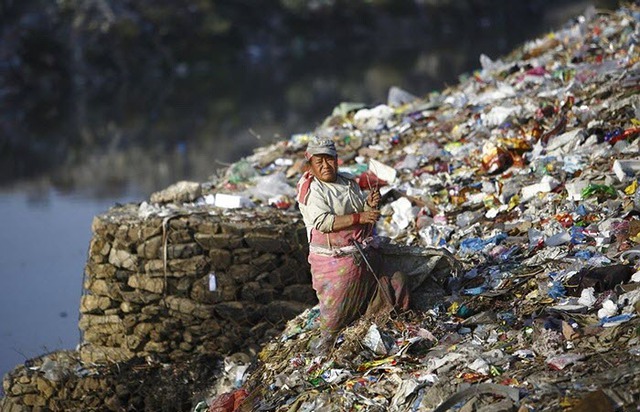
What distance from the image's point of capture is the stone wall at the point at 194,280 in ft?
23.4

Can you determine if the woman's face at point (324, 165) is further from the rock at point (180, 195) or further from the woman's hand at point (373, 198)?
the rock at point (180, 195)

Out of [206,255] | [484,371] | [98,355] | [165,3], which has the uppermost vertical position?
[165,3]

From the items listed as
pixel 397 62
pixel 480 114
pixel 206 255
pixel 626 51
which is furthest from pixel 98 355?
pixel 397 62

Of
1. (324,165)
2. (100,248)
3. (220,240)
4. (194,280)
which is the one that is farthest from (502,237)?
(100,248)

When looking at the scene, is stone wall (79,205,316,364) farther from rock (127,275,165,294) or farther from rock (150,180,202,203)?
rock (150,180,202,203)

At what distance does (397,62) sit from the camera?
30.1m

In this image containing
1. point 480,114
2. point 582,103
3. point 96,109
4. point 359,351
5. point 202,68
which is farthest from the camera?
point 202,68

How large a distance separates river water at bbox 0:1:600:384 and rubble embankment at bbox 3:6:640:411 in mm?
1524

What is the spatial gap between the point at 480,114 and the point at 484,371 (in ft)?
14.7

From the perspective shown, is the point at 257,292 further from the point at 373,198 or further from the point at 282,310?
the point at 373,198

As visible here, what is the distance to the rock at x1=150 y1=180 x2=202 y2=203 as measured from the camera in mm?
7816

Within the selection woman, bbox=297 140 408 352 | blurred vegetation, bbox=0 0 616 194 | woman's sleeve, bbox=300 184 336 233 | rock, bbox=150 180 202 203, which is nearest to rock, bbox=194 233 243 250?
rock, bbox=150 180 202 203

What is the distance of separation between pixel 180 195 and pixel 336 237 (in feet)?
9.17

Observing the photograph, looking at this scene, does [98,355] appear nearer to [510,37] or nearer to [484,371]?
[484,371]
